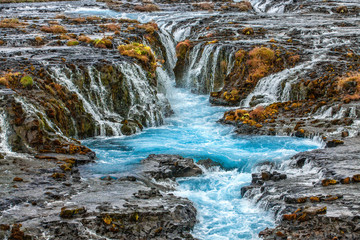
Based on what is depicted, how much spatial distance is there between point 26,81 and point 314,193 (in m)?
14.7

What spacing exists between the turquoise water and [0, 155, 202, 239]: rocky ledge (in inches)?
35.8

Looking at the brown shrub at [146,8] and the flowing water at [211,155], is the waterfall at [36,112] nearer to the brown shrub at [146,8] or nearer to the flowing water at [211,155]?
the flowing water at [211,155]

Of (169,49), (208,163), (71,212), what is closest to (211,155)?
(208,163)

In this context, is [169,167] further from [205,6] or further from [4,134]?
[205,6]

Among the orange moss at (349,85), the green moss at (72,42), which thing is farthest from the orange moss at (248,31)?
the green moss at (72,42)

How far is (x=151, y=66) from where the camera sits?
88.6 ft

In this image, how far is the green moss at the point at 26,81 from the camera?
1956cm

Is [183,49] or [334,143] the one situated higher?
[183,49]

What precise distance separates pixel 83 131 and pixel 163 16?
1333 inches

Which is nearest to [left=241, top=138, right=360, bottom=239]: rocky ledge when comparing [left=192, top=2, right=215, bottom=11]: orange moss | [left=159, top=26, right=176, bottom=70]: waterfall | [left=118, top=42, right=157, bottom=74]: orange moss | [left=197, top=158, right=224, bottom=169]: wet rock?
[left=197, top=158, right=224, bottom=169]: wet rock

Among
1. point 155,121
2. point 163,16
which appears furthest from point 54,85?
point 163,16

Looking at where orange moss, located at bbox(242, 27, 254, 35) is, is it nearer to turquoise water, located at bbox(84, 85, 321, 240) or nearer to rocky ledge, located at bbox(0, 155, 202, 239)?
turquoise water, located at bbox(84, 85, 321, 240)

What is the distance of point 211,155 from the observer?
18328 mm

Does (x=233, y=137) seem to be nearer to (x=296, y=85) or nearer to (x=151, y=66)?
(x=296, y=85)
